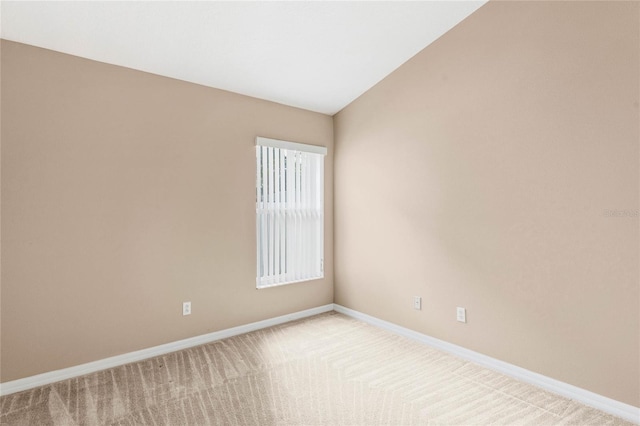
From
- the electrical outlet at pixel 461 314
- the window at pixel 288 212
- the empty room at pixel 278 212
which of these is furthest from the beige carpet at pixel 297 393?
the window at pixel 288 212

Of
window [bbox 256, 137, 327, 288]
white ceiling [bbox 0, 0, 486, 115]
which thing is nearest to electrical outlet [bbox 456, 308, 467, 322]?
window [bbox 256, 137, 327, 288]

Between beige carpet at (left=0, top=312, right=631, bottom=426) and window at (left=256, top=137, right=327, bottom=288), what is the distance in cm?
95

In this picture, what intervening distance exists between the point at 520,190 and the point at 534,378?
1352 millimetres

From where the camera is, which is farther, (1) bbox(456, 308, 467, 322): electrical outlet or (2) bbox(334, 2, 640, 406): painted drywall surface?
(1) bbox(456, 308, 467, 322): electrical outlet

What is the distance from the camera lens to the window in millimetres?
3674

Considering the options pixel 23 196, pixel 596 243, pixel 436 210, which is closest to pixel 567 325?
pixel 596 243

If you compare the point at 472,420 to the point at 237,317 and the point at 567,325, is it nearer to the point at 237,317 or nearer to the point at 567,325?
the point at 567,325

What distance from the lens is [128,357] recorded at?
287cm

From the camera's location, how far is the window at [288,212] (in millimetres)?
3674

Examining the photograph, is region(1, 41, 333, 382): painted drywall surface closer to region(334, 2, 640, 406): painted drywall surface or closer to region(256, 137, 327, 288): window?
region(256, 137, 327, 288): window

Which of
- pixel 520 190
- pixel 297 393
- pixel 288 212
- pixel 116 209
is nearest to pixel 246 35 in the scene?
pixel 116 209

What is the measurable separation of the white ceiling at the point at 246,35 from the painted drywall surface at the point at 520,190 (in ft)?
1.16

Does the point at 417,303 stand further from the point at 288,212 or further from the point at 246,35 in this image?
the point at 246,35

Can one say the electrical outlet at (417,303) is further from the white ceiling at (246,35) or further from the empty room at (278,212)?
the white ceiling at (246,35)
